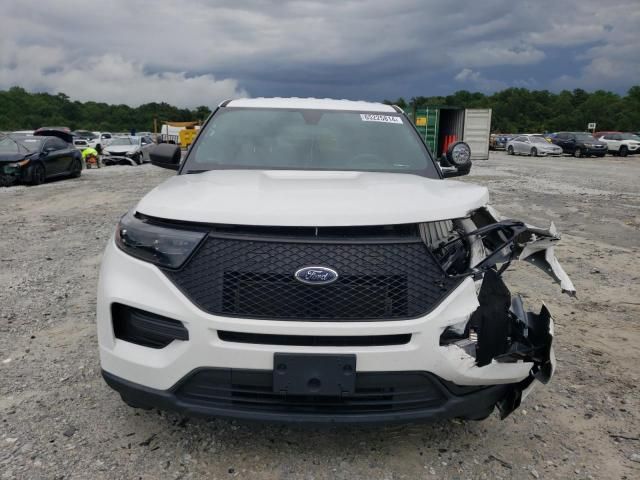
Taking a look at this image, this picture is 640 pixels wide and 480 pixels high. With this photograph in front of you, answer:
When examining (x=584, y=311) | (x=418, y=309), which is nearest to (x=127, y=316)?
(x=418, y=309)

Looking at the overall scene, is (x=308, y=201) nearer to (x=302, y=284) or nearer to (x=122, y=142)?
(x=302, y=284)

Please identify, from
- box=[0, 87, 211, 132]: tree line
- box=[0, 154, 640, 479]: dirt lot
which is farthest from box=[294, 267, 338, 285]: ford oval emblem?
box=[0, 87, 211, 132]: tree line

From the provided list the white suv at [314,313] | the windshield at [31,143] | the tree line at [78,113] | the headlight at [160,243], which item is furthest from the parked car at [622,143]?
the tree line at [78,113]

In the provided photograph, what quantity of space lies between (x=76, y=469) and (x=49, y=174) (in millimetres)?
14724

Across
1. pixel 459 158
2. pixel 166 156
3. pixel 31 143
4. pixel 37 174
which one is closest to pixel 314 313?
pixel 166 156

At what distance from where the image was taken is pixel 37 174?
14.3 metres

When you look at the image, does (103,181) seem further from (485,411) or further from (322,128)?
(485,411)

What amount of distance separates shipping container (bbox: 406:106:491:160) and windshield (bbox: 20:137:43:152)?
1758 centimetres

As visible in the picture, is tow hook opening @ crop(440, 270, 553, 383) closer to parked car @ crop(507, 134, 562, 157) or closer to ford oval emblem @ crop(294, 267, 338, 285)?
ford oval emblem @ crop(294, 267, 338, 285)

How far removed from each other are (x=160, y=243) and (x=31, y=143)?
15.0 meters

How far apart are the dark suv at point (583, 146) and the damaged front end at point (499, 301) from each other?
3501 centimetres

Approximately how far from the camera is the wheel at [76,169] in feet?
54.3

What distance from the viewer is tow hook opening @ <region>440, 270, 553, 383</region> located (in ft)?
6.86

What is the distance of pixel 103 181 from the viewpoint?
1599 cm
